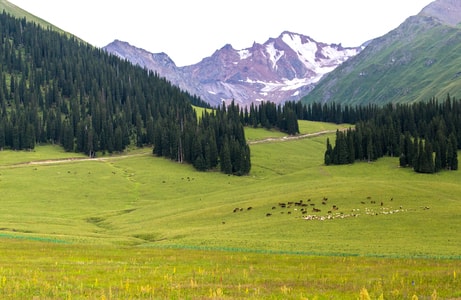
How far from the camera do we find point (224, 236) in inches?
2147

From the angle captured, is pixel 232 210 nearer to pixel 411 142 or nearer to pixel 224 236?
pixel 224 236

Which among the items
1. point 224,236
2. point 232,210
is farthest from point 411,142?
point 224,236

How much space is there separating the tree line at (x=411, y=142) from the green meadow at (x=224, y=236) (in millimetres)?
5506

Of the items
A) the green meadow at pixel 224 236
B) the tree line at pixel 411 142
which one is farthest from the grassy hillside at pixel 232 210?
the tree line at pixel 411 142

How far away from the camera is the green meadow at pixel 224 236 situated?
2400cm

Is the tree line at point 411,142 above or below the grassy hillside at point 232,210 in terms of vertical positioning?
above

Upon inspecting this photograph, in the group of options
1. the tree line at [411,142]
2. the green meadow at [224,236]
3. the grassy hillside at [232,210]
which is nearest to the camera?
the green meadow at [224,236]

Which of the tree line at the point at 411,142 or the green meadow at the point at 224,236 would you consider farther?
the tree line at the point at 411,142

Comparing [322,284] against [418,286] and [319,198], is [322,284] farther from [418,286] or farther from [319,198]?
[319,198]

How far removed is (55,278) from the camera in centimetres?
2552

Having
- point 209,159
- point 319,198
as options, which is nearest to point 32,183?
point 209,159

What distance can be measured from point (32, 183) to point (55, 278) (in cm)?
9247

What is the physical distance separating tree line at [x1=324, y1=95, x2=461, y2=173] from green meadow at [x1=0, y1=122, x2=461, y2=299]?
551cm

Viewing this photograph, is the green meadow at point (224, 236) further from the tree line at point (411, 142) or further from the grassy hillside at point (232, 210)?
the tree line at point (411, 142)
